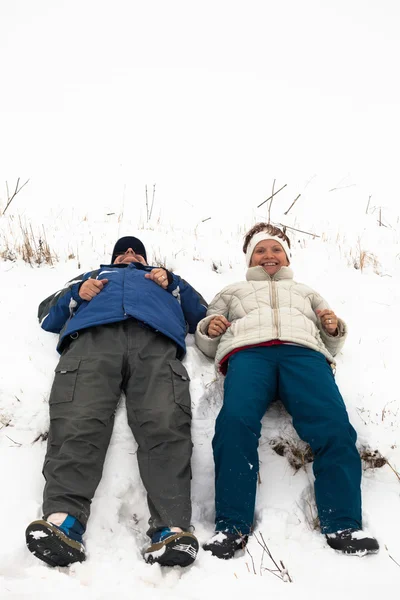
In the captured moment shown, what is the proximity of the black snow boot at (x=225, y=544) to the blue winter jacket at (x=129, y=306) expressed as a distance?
1.43 m

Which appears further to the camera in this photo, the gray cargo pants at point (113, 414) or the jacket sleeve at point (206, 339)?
the jacket sleeve at point (206, 339)

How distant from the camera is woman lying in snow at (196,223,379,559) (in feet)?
7.43

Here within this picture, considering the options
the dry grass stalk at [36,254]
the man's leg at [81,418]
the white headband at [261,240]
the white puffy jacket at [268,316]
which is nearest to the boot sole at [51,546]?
the man's leg at [81,418]

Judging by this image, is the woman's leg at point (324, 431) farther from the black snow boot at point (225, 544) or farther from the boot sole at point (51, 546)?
the boot sole at point (51, 546)

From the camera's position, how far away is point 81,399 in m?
2.74

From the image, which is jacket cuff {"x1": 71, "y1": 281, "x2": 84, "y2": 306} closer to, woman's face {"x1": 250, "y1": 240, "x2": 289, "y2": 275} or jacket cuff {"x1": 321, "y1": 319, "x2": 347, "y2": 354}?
woman's face {"x1": 250, "y1": 240, "x2": 289, "y2": 275}

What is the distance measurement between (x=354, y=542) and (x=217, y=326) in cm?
170

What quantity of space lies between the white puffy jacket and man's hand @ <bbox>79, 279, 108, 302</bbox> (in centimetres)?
89

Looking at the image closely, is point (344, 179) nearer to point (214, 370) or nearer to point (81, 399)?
point (214, 370)

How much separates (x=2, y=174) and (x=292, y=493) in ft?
37.4

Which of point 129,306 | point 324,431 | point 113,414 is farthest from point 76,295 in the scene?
point 324,431

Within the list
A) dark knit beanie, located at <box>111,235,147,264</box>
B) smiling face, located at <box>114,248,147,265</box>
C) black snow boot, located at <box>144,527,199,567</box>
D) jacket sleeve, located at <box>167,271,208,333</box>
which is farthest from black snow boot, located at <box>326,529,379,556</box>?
dark knit beanie, located at <box>111,235,147,264</box>

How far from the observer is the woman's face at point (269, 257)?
390 centimetres

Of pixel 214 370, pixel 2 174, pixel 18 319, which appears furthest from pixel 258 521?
pixel 2 174
